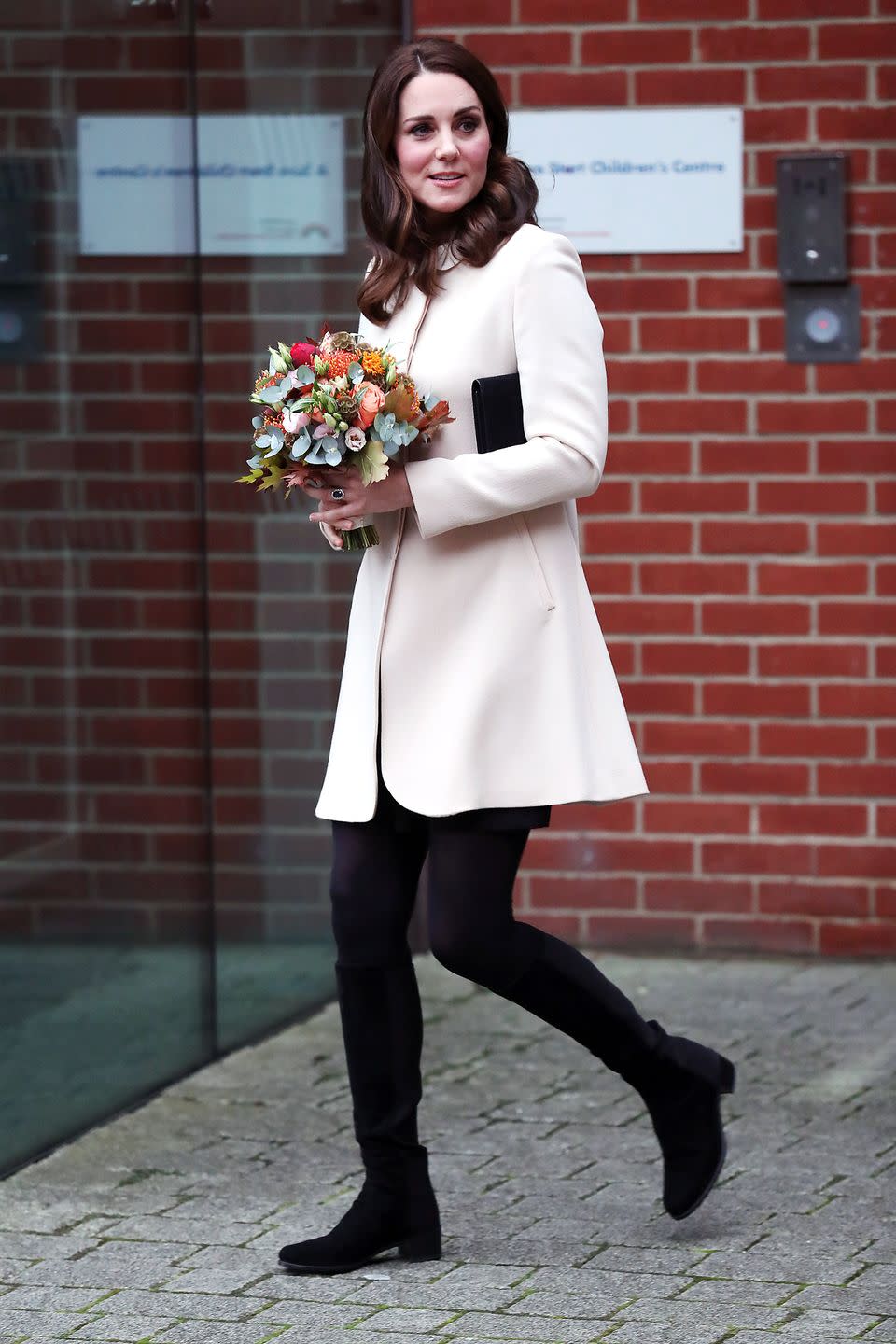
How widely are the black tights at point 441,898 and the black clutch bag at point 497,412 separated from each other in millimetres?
606

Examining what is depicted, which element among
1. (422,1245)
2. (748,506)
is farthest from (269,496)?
(422,1245)

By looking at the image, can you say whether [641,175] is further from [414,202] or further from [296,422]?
[296,422]

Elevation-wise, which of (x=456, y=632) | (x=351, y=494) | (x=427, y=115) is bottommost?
(x=456, y=632)

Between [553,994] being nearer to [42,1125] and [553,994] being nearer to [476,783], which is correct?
[476,783]

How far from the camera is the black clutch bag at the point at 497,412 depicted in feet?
11.3

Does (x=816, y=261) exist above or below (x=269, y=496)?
above

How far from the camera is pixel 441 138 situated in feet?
11.4

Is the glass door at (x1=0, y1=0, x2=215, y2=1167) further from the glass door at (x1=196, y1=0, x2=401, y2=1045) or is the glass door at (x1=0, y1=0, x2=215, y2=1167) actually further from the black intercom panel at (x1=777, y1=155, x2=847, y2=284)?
the black intercom panel at (x1=777, y1=155, x2=847, y2=284)

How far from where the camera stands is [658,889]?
19.2 ft

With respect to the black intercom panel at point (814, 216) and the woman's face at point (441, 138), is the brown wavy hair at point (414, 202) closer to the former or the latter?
the woman's face at point (441, 138)

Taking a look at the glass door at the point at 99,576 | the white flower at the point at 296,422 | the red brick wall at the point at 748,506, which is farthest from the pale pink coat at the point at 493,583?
the red brick wall at the point at 748,506

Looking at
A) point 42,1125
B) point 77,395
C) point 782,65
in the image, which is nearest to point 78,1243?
point 42,1125

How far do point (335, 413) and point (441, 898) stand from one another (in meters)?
0.79

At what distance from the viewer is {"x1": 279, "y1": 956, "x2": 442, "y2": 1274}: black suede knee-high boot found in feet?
11.8
